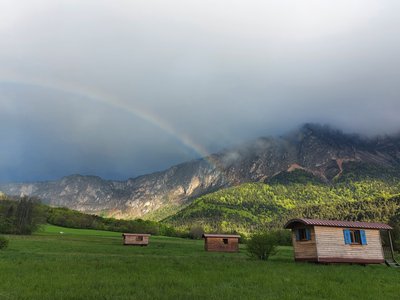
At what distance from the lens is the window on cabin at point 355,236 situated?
→ 1280 inches

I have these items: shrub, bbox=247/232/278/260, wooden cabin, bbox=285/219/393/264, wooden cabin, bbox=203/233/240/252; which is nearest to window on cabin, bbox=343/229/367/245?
wooden cabin, bbox=285/219/393/264

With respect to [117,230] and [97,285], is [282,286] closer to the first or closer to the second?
[97,285]

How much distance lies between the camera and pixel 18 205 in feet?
324

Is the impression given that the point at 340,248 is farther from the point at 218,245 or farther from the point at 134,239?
the point at 134,239

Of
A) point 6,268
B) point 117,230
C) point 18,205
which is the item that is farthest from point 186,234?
point 6,268

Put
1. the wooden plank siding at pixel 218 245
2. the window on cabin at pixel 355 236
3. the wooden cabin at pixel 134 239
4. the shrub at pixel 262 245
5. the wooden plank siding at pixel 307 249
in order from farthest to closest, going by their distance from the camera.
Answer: the wooden cabin at pixel 134 239 → the wooden plank siding at pixel 218 245 → the shrub at pixel 262 245 → the window on cabin at pixel 355 236 → the wooden plank siding at pixel 307 249

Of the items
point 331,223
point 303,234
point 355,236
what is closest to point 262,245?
point 303,234

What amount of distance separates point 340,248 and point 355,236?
2596 mm

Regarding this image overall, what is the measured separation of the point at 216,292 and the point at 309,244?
21.9m

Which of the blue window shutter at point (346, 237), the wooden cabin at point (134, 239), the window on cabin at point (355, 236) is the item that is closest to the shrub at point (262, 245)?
the blue window shutter at point (346, 237)

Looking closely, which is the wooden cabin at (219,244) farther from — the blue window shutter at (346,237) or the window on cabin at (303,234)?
the blue window shutter at (346,237)

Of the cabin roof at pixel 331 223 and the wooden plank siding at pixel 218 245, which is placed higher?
the cabin roof at pixel 331 223

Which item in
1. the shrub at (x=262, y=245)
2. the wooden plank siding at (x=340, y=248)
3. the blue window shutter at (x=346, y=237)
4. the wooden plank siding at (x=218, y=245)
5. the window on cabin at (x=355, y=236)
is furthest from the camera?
the wooden plank siding at (x=218, y=245)

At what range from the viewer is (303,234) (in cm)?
3309
